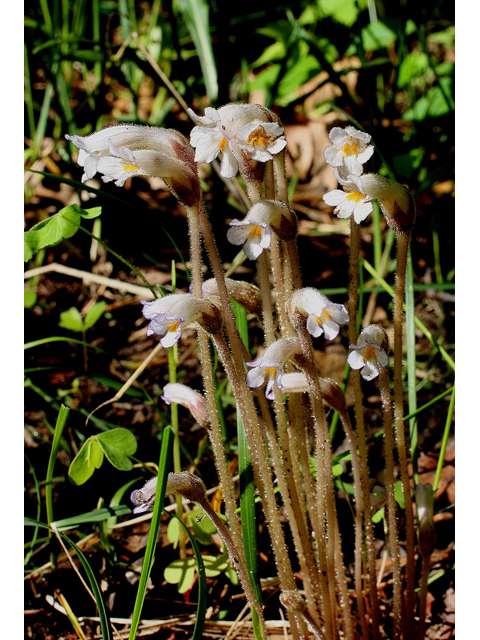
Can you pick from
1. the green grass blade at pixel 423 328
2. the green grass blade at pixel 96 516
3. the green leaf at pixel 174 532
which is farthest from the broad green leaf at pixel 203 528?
the green grass blade at pixel 423 328

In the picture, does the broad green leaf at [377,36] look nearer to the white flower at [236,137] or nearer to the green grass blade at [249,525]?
the white flower at [236,137]

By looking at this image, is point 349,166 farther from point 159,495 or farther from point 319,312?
point 159,495

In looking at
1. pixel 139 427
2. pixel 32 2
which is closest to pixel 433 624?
pixel 139 427

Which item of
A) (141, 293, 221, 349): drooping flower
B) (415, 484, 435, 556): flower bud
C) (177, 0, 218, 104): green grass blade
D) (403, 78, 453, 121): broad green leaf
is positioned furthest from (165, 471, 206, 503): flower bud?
(403, 78, 453, 121): broad green leaf

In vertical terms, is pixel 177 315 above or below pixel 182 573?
above

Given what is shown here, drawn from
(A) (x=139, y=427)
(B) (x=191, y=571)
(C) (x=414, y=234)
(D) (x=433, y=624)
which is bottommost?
(D) (x=433, y=624)

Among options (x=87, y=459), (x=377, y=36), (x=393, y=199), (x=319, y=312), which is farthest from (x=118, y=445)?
(x=377, y=36)

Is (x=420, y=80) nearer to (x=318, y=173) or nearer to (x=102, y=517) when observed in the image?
(x=318, y=173)
